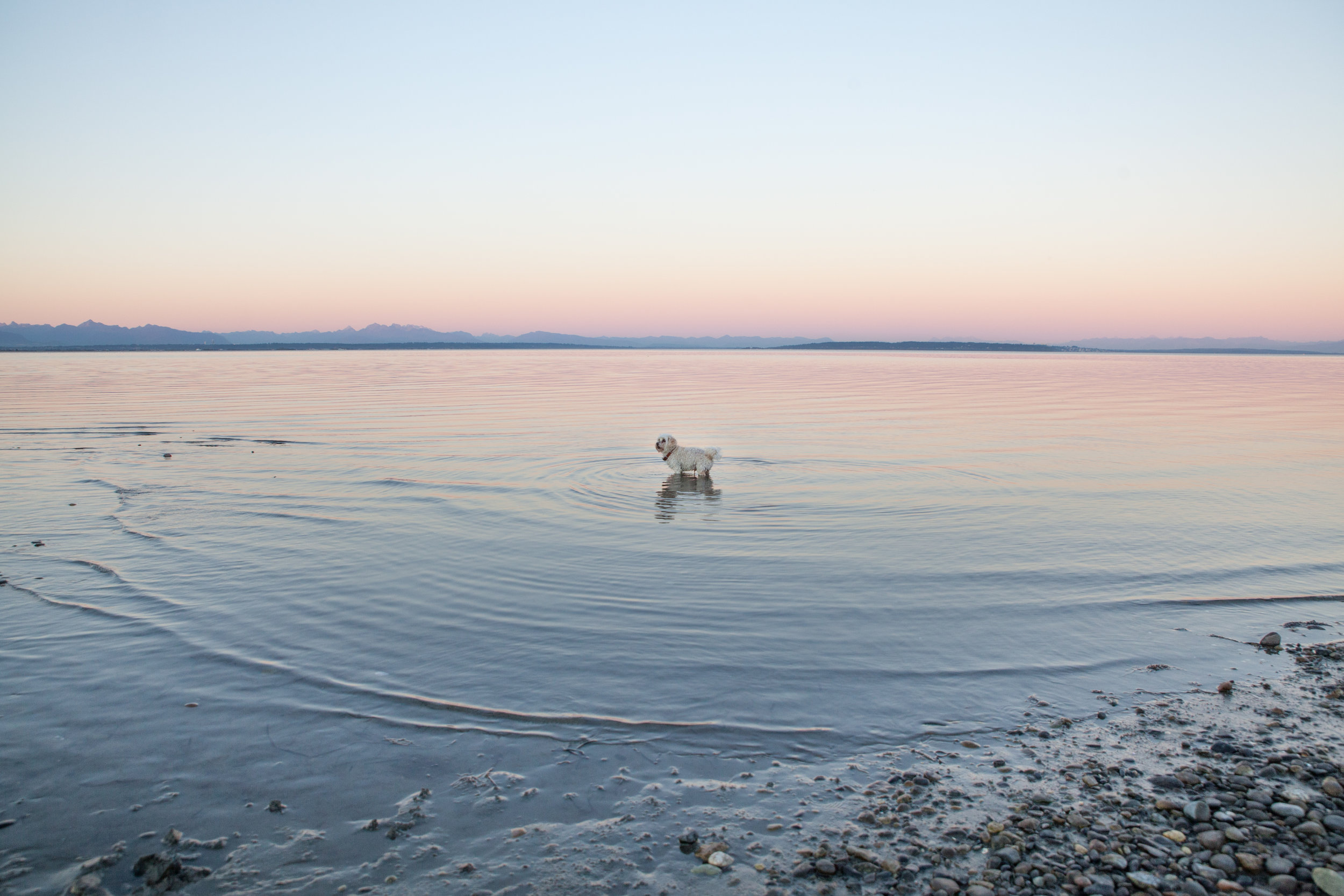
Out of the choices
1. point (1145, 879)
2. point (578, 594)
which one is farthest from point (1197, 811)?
point (578, 594)

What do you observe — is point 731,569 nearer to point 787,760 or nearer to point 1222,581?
point 787,760

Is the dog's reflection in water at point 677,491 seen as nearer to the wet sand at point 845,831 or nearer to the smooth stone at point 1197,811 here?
the wet sand at point 845,831

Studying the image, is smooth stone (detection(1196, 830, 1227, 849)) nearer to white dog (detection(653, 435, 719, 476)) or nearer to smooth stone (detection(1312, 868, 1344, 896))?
smooth stone (detection(1312, 868, 1344, 896))

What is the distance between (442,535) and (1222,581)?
11582mm

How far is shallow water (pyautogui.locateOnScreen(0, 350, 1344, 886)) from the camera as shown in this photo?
6.53 meters

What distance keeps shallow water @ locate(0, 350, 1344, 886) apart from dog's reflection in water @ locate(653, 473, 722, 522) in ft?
0.37

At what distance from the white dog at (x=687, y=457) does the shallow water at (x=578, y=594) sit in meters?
0.35

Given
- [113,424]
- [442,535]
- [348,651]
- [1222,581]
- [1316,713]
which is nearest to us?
[1316,713]

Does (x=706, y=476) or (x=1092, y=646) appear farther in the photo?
(x=706, y=476)

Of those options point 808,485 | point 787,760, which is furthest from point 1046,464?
point 787,760

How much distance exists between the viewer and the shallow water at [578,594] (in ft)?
21.4

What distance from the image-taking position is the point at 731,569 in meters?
11.3

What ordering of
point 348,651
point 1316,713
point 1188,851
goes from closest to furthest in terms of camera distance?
point 1188,851 < point 1316,713 < point 348,651

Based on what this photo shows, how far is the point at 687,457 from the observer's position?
18359mm
